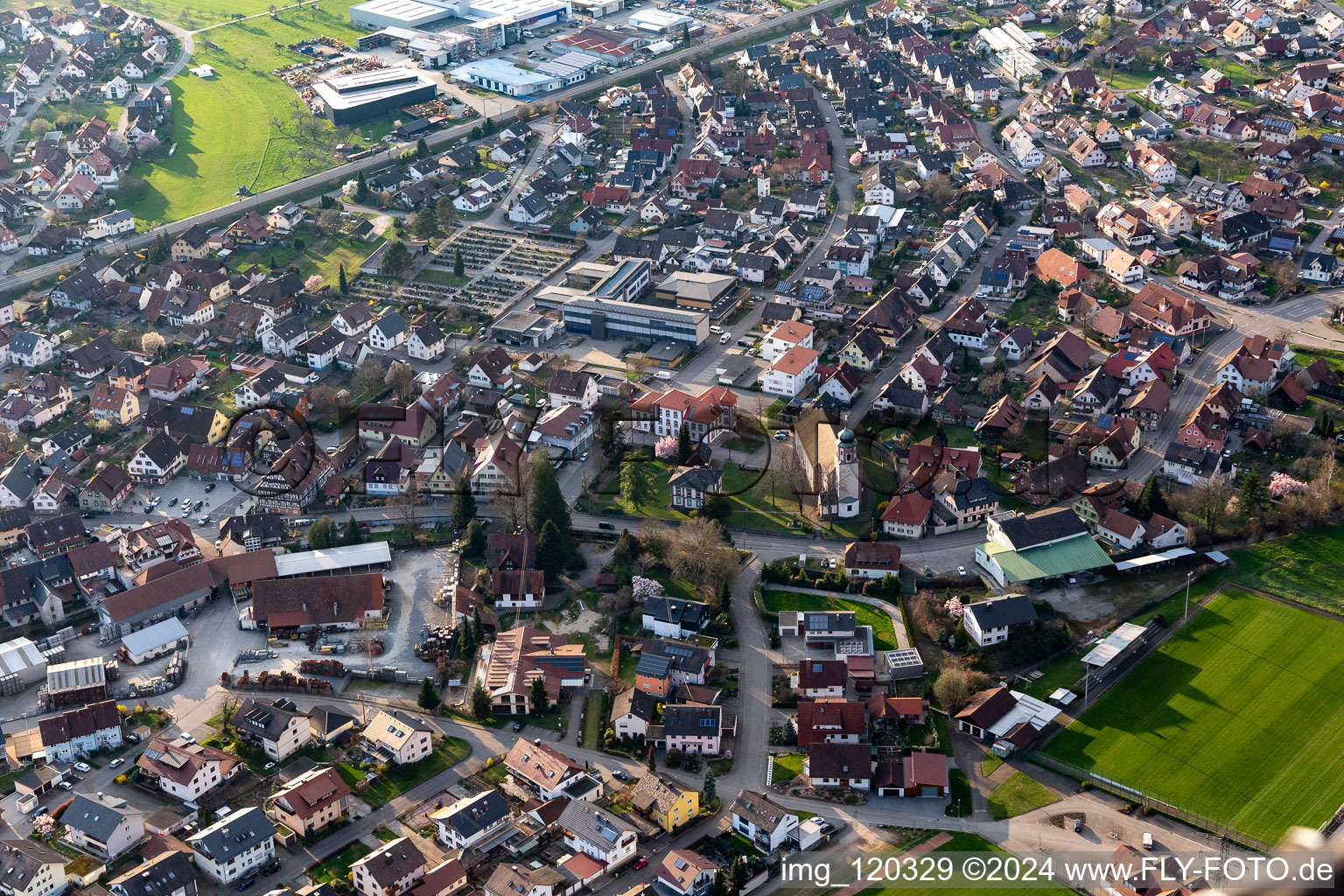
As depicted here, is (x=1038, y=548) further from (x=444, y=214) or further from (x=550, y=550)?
(x=444, y=214)

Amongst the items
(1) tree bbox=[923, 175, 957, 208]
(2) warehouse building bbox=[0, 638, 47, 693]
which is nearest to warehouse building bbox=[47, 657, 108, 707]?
(2) warehouse building bbox=[0, 638, 47, 693]

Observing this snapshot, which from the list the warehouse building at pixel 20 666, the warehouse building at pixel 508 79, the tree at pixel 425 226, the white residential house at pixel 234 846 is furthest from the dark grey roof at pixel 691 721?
the warehouse building at pixel 508 79

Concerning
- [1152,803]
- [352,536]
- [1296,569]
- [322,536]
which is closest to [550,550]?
[352,536]

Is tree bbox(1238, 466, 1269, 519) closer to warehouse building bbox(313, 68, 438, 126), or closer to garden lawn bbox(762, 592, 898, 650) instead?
garden lawn bbox(762, 592, 898, 650)

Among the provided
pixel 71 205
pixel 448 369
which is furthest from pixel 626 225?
pixel 71 205

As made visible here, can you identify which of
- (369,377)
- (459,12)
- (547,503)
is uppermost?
(459,12)

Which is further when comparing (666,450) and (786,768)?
(666,450)
